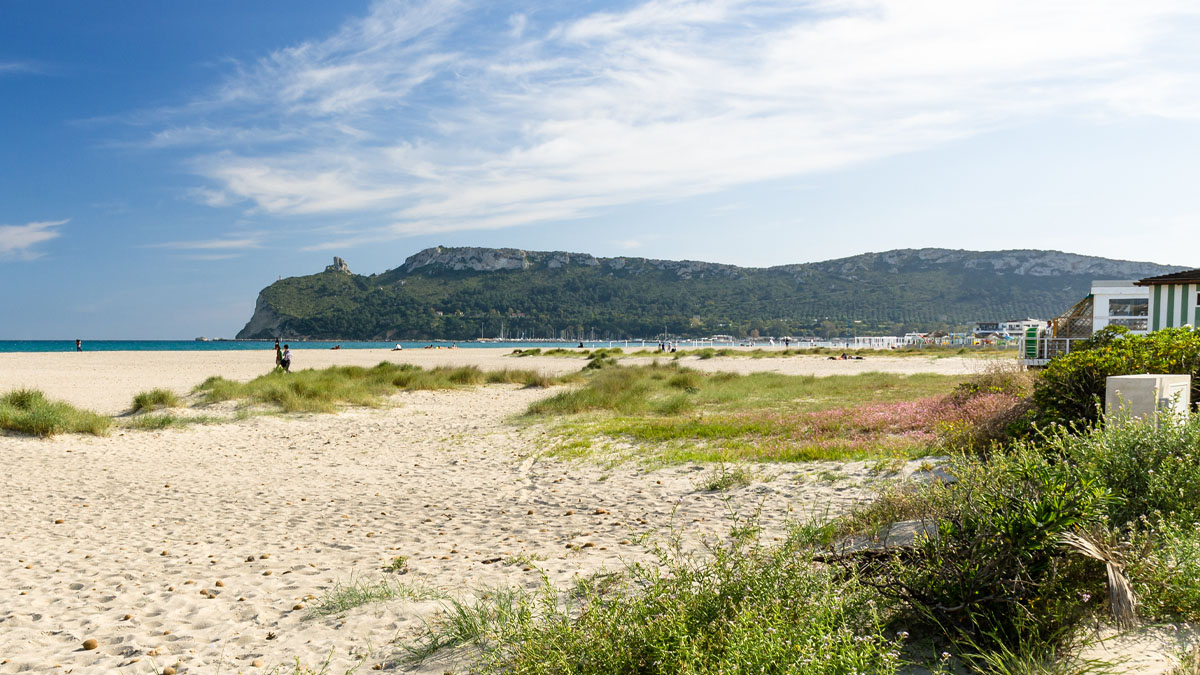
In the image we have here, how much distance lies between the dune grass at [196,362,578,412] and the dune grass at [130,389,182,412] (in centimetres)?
96

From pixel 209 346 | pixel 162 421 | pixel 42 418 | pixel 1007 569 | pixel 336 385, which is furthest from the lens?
pixel 209 346

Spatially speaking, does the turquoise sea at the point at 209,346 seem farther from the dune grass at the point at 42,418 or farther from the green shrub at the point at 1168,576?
the green shrub at the point at 1168,576

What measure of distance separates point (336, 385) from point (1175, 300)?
72.6 feet

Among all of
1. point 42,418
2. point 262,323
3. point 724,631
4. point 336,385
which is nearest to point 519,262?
point 262,323

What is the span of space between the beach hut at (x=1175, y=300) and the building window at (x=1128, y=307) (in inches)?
129

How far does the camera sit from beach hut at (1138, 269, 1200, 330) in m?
16.2

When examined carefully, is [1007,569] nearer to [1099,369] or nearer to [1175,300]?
[1099,369]

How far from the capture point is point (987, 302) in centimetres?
12962

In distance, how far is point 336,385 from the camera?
1944 centimetres

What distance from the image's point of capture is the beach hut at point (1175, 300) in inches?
639

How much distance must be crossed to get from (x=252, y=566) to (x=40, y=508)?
4.18 meters

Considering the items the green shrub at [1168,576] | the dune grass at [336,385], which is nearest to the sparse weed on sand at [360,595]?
the green shrub at [1168,576]

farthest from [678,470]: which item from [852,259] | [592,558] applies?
[852,259]

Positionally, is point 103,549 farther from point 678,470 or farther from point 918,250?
point 918,250
